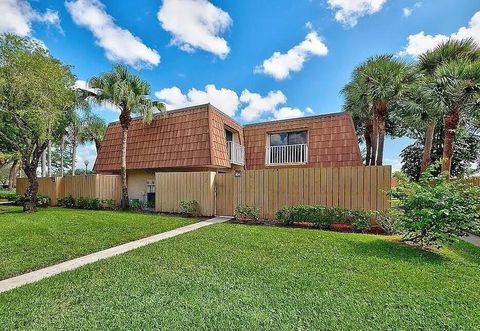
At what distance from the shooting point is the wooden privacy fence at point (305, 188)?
891cm

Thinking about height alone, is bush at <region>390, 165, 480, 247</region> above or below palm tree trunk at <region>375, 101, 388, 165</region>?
below

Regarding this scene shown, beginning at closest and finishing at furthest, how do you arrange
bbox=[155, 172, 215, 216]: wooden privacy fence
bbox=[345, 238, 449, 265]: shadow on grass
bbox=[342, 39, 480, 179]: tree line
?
bbox=[345, 238, 449, 265]: shadow on grass, bbox=[342, 39, 480, 179]: tree line, bbox=[155, 172, 215, 216]: wooden privacy fence

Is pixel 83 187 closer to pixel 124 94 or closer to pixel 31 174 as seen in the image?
pixel 31 174

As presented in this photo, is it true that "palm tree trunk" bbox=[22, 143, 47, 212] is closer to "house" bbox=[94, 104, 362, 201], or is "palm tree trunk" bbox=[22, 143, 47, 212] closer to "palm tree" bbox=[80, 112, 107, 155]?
"house" bbox=[94, 104, 362, 201]

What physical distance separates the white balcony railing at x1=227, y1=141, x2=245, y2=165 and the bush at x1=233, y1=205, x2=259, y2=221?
13.7 ft

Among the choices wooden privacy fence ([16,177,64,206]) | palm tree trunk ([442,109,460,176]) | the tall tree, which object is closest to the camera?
palm tree trunk ([442,109,460,176])

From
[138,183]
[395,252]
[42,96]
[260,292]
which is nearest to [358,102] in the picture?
[395,252]

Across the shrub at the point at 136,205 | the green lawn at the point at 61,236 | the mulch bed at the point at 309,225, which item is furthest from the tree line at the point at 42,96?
the mulch bed at the point at 309,225

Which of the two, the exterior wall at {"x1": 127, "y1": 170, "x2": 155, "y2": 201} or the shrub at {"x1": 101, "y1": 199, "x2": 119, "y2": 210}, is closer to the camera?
the shrub at {"x1": 101, "y1": 199, "x2": 119, "y2": 210}

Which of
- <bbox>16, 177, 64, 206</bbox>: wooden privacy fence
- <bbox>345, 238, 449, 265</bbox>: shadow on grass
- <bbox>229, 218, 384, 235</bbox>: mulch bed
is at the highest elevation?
<bbox>16, 177, 64, 206</bbox>: wooden privacy fence

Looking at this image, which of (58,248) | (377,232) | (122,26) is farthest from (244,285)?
(122,26)

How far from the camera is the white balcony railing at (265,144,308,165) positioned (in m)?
14.4

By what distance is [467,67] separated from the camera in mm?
9375

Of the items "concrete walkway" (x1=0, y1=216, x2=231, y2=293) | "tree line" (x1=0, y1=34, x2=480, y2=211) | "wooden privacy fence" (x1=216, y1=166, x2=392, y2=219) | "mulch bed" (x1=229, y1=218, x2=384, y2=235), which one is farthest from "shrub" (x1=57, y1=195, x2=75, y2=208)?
"mulch bed" (x1=229, y1=218, x2=384, y2=235)
